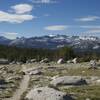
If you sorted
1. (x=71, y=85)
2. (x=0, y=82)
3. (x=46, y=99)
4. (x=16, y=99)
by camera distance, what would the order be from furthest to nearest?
(x=0, y=82) < (x=71, y=85) < (x=16, y=99) < (x=46, y=99)

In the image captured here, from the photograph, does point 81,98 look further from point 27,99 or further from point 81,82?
point 81,82

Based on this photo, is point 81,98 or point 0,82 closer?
point 81,98

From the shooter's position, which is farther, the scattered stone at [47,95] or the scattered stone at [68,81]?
the scattered stone at [68,81]

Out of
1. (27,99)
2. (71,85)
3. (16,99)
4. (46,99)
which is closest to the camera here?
(46,99)

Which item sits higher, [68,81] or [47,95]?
[47,95]

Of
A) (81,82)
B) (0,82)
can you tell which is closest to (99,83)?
(81,82)

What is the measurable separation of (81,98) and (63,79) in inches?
664

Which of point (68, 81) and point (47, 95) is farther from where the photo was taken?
point (68, 81)

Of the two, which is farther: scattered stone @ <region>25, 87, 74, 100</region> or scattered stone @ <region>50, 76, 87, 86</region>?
scattered stone @ <region>50, 76, 87, 86</region>

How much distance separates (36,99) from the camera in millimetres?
36250

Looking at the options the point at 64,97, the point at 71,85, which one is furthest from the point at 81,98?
the point at 71,85

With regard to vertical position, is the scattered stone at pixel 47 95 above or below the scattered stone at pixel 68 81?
above

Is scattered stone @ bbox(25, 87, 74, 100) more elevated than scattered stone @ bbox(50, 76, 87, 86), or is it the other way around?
scattered stone @ bbox(25, 87, 74, 100)

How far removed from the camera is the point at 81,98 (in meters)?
39.1
